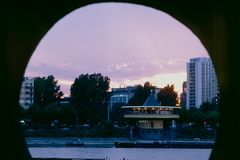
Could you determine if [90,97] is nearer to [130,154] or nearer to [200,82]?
[130,154]

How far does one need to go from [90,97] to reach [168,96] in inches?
476

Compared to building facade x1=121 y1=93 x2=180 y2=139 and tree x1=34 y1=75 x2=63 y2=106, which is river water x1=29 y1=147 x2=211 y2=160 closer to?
building facade x1=121 y1=93 x2=180 y2=139

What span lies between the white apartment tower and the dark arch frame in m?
164

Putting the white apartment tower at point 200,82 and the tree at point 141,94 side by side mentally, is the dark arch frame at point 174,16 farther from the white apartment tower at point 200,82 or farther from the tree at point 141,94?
the white apartment tower at point 200,82

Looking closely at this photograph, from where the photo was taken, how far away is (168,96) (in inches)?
3497

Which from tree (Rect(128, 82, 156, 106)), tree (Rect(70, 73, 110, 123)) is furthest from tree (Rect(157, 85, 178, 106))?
tree (Rect(70, 73, 110, 123))

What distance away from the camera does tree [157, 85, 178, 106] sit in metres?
87.5

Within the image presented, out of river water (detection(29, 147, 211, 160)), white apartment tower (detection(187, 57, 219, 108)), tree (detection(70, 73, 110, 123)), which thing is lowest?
river water (detection(29, 147, 211, 160))

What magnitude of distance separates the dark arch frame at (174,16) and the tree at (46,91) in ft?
273

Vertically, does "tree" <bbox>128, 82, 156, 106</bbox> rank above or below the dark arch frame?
above

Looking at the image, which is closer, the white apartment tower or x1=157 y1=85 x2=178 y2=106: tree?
x1=157 y1=85 x2=178 y2=106: tree

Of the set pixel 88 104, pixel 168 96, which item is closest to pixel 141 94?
pixel 168 96

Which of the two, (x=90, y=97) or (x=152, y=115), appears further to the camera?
(x=90, y=97)

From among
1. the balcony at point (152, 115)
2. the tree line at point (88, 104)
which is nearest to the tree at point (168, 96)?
the tree line at point (88, 104)
